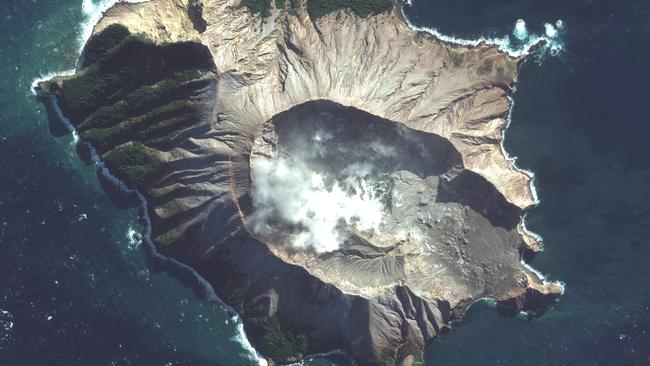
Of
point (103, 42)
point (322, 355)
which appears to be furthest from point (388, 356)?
point (103, 42)

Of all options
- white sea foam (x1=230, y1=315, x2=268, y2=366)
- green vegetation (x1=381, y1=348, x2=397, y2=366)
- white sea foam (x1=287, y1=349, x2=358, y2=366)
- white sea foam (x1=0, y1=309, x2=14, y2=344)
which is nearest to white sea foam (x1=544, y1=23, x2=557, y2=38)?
green vegetation (x1=381, y1=348, x2=397, y2=366)

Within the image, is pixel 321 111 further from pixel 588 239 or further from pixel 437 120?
pixel 588 239

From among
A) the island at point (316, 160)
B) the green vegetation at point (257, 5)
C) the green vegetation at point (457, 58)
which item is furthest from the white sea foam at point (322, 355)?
the green vegetation at point (257, 5)

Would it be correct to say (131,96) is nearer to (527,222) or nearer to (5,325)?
(5,325)

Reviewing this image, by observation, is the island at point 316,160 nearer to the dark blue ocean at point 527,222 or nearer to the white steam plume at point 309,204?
the white steam plume at point 309,204

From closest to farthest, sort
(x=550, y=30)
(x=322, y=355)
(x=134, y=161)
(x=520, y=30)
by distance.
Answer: (x=134, y=161)
(x=550, y=30)
(x=520, y=30)
(x=322, y=355)

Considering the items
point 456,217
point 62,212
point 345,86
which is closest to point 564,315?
point 456,217
